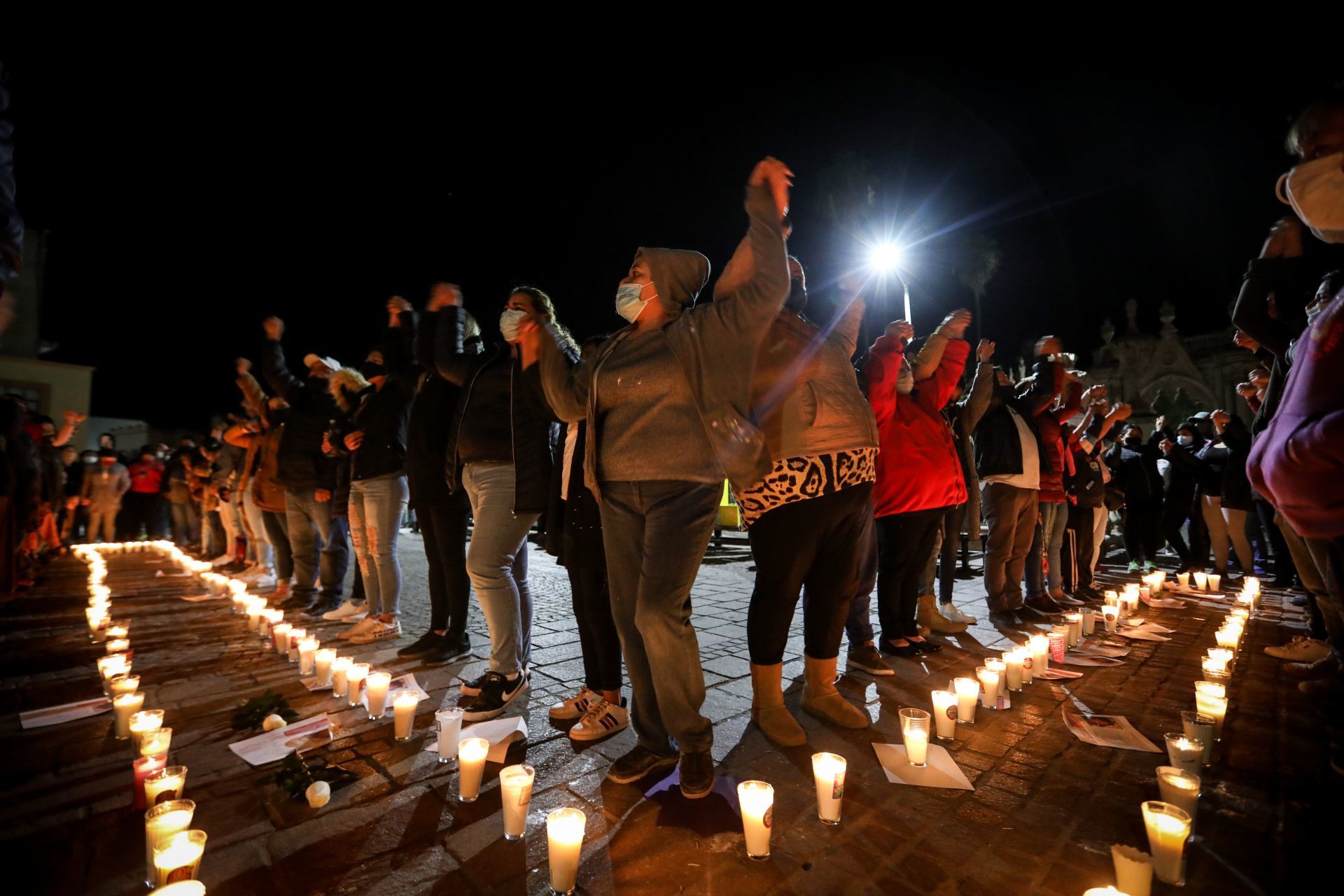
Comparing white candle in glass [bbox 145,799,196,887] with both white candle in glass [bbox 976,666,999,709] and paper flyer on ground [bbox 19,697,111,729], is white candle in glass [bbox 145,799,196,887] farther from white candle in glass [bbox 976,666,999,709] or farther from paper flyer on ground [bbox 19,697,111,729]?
white candle in glass [bbox 976,666,999,709]

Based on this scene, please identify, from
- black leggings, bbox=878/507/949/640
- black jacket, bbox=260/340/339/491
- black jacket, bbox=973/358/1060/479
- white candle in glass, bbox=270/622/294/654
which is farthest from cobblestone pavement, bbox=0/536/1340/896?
black jacket, bbox=260/340/339/491

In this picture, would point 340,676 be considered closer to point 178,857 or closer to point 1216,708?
point 178,857

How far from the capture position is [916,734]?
7.06ft

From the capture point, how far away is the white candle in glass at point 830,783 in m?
1.77

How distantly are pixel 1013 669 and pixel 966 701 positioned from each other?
0.57 metres

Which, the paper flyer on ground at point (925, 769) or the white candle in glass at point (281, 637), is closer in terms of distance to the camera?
the paper flyer on ground at point (925, 769)

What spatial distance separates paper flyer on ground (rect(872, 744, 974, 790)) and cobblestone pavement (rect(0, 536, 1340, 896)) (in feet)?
0.17

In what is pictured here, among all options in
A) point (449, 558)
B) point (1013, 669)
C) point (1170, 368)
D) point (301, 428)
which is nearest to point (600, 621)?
point (449, 558)

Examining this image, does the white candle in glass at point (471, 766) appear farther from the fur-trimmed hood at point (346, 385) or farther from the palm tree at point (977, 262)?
the palm tree at point (977, 262)

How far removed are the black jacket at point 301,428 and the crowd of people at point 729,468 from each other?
0.02 meters

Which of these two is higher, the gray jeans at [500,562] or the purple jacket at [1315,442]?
the purple jacket at [1315,442]

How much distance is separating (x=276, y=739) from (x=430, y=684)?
0.83m

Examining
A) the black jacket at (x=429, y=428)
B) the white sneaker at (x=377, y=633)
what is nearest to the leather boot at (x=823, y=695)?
the black jacket at (x=429, y=428)

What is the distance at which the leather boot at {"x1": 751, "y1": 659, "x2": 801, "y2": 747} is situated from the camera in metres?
2.42
